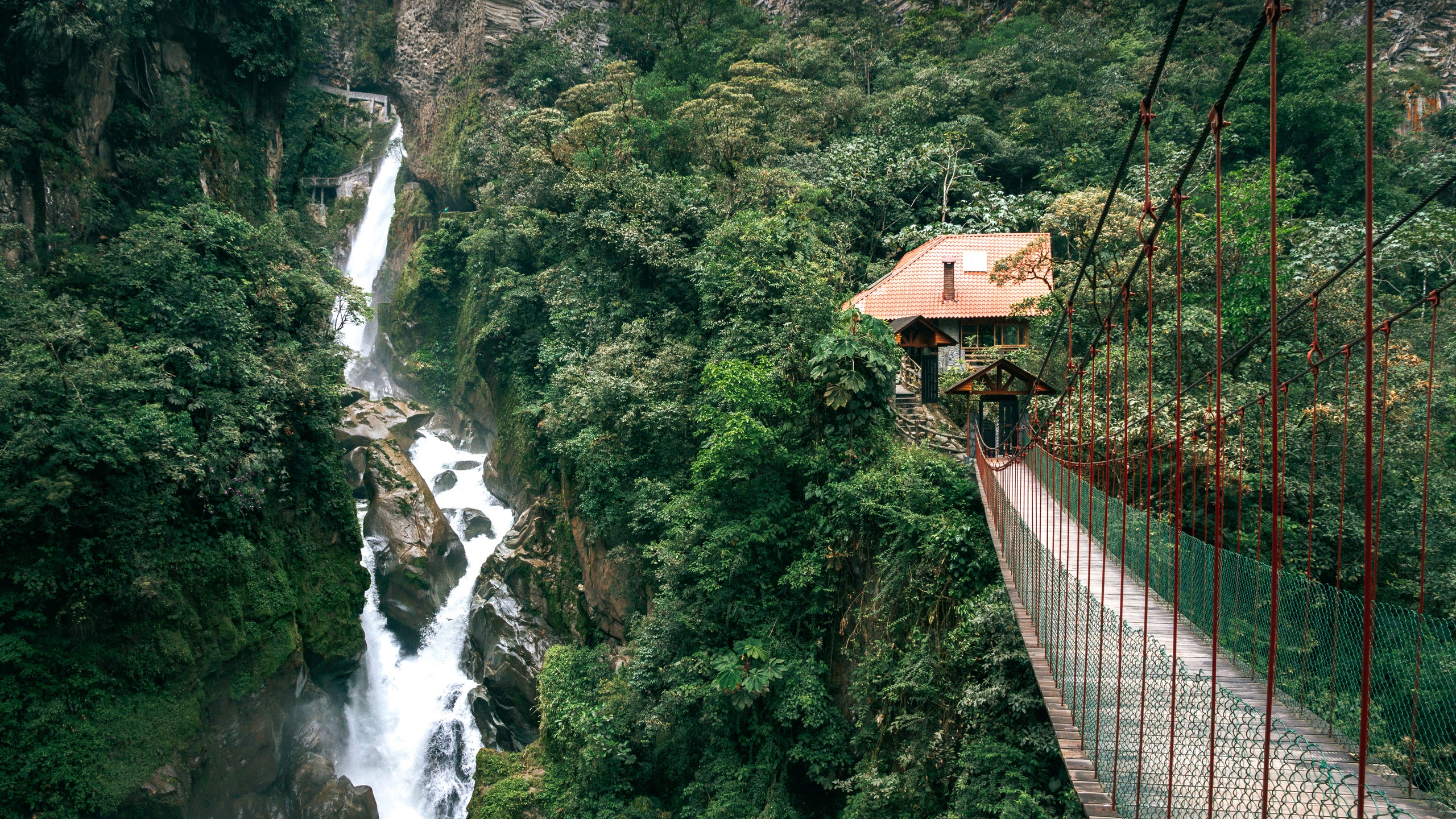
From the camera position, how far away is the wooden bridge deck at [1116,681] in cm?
427

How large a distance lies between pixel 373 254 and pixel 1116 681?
3185 cm

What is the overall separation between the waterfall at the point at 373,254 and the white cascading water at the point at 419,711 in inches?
372

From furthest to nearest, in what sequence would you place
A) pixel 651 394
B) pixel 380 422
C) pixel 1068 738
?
pixel 380 422
pixel 651 394
pixel 1068 738

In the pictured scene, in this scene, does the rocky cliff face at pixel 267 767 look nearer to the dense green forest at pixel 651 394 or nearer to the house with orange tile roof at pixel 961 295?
the dense green forest at pixel 651 394

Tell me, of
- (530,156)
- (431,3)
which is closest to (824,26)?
(530,156)

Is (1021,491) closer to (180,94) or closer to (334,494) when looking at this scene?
(334,494)

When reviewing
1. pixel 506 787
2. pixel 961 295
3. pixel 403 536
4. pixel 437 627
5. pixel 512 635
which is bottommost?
pixel 506 787

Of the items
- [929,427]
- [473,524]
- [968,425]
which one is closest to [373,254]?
[473,524]

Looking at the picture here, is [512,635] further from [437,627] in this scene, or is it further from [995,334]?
[995,334]

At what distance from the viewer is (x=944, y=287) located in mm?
17656

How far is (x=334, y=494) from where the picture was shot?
53.8ft

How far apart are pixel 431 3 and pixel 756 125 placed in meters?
17.7

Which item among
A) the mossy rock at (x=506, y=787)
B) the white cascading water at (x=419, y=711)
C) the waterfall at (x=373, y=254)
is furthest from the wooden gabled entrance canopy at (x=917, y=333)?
the waterfall at (x=373, y=254)

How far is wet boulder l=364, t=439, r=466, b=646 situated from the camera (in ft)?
60.8
